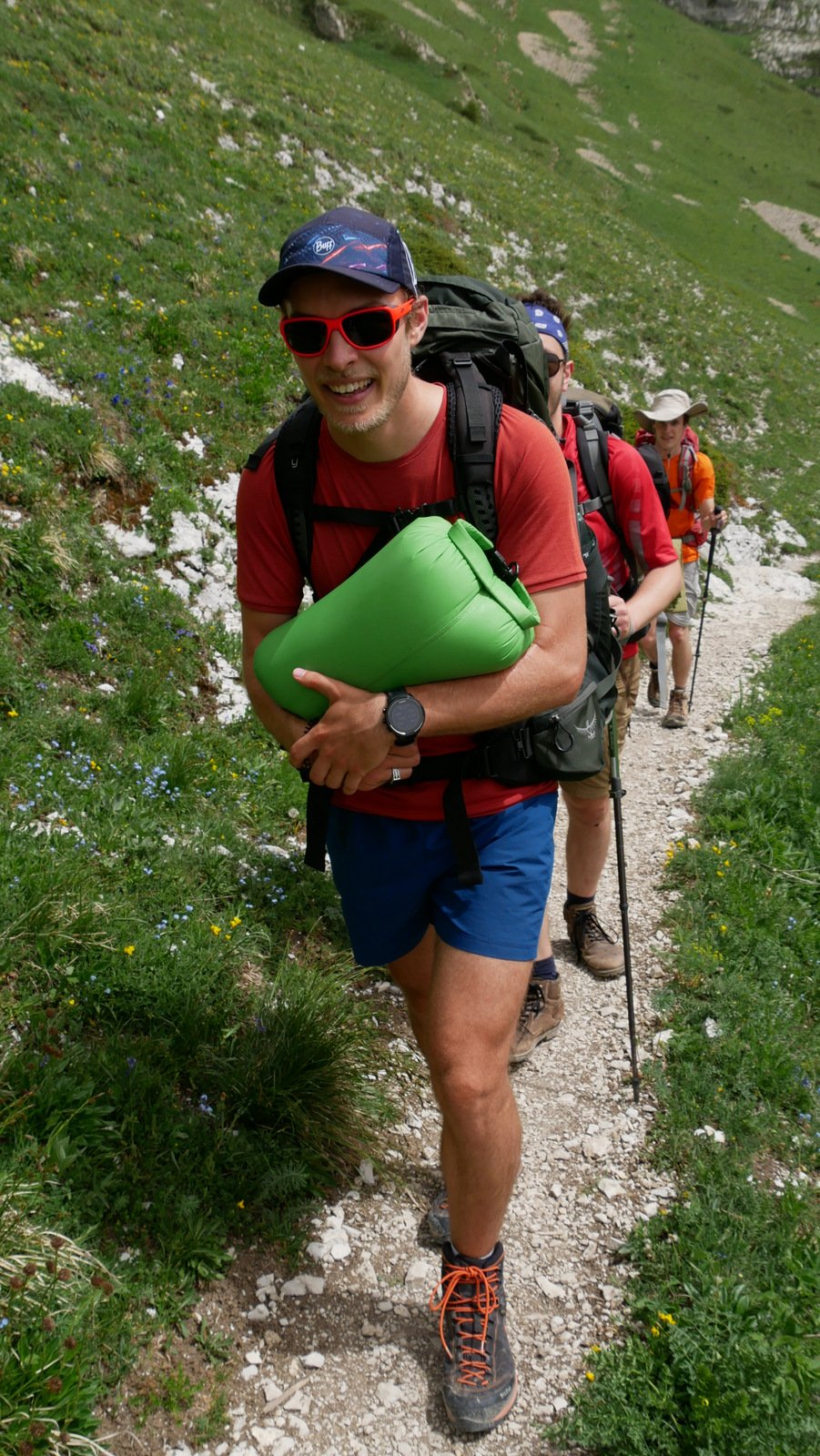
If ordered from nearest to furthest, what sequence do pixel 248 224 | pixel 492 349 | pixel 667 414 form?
pixel 492 349, pixel 667 414, pixel 248 224

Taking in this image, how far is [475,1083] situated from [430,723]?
1.17 m

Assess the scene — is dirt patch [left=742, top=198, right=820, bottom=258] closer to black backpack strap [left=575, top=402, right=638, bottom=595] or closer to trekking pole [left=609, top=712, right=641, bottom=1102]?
black backpack strap [left=575, top=402, right=638, bottom=595]

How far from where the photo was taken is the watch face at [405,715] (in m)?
2.68

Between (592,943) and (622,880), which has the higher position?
(622,880)

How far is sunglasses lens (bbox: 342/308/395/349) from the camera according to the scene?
2.70 meters

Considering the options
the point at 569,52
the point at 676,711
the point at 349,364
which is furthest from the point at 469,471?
the point at 569,52

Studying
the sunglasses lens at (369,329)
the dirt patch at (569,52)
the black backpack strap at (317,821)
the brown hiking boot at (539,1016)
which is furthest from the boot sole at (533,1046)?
the dirt patch at (569,52)

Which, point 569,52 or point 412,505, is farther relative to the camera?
point 569,52

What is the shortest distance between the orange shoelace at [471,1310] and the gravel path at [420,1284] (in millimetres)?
231

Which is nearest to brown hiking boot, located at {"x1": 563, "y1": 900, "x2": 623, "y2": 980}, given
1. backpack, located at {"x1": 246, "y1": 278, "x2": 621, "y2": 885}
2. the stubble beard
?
backpack, located at {"x1": 246, "y1": 278, "x2": 621, "y2": 885}

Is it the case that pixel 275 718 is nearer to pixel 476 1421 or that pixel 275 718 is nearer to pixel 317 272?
pixel 317 272

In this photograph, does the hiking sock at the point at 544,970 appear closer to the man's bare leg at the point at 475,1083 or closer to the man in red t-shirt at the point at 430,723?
the man in red t-shirt at the point at 430,723

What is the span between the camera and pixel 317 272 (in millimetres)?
2701

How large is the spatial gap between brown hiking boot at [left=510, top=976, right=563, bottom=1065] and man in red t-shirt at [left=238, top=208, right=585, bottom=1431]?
1.66 metres
